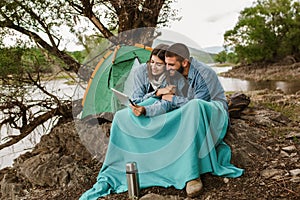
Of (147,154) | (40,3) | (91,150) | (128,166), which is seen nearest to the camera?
(128,166)

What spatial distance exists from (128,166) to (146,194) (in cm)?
24

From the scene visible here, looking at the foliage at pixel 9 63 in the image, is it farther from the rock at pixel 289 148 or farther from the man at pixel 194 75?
the rock at pixel 289 148

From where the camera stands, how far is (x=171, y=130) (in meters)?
2.72

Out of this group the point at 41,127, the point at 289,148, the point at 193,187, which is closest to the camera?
the point at 193,187

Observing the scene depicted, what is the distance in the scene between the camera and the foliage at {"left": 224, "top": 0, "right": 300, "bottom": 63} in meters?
13.2

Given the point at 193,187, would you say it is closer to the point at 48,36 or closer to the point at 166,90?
the point at 166,90

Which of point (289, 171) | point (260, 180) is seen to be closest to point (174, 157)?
point (260, 180)

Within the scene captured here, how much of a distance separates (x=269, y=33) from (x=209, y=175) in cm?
1158

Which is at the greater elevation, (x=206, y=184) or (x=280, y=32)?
(x=280, y=32)

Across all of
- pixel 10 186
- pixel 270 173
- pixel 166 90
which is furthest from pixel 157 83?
pixel 10 186

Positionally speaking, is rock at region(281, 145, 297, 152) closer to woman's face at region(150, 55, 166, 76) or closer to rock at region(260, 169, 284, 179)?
rock at region(260, 169, 284, 179)

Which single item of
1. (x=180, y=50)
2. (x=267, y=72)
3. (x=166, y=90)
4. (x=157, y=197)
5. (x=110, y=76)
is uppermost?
(x=180, y=50)

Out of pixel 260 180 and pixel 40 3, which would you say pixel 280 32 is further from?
pixel 260 180

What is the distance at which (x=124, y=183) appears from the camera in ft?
9.50
